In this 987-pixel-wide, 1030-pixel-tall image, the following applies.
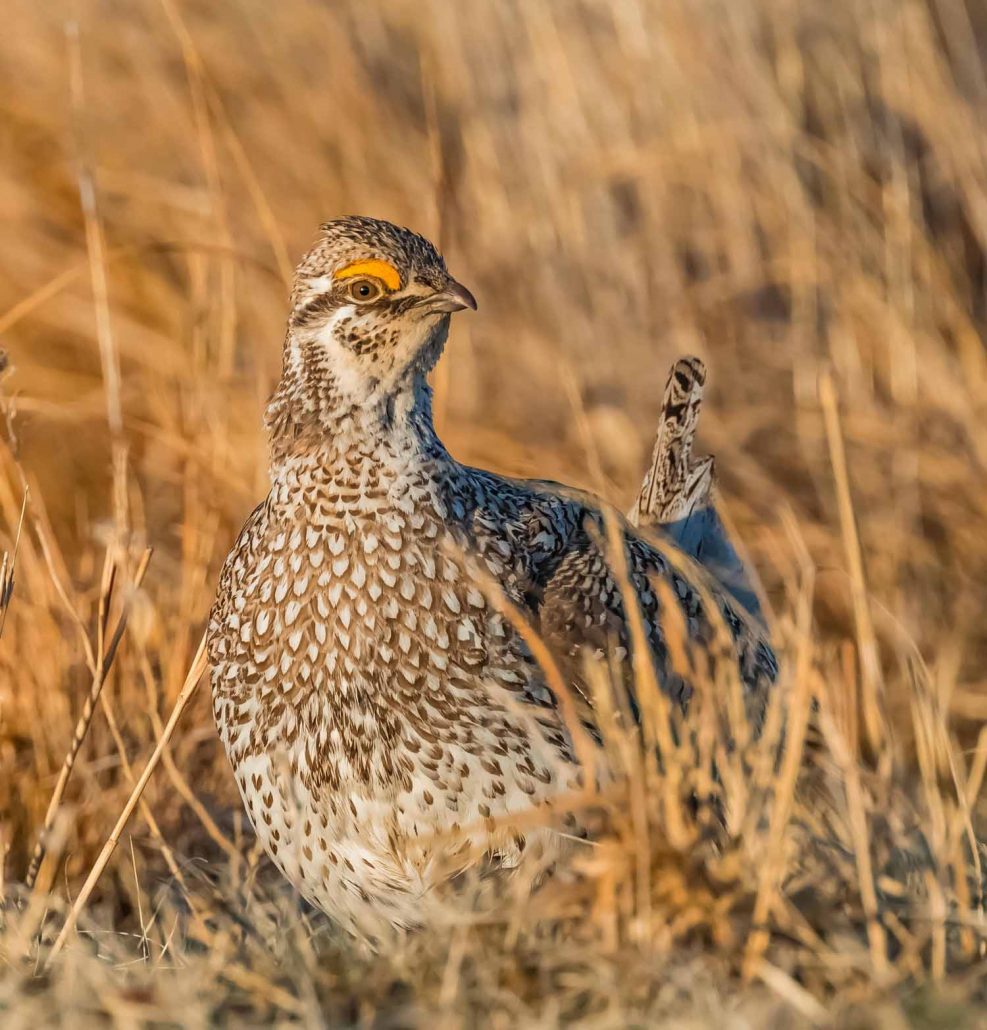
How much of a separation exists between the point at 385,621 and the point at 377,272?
740mm

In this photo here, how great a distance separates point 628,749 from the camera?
9.57ft

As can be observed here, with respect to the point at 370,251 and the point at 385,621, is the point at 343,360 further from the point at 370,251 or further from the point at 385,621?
the point at 385,621

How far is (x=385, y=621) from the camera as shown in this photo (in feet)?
11.5

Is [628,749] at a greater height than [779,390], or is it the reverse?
[779,390]

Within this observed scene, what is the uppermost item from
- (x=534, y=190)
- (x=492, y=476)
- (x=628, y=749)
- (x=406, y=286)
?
(x=534, y=190)

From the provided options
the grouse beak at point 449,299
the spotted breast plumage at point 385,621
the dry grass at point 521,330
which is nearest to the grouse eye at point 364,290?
the spotted breast plumage at point 385,621

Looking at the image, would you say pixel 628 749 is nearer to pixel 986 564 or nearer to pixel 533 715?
pixel 533 715

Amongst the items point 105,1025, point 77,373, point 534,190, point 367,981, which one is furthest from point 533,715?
point 77,373

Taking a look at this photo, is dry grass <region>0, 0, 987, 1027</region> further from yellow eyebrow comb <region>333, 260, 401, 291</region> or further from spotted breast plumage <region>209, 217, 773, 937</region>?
yellow eyebrow comb <region>333, 260, 401, 291</region>

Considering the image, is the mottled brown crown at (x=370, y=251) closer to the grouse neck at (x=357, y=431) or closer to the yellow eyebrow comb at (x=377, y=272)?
the yellow eyebrow comb at (x=377, y=272)

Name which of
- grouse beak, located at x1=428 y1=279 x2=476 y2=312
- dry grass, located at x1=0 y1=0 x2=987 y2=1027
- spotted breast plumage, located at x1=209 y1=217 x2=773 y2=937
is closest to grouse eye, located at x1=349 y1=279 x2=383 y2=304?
spotted breast plumage, located at x1=209 y1=217 x2=773 y2=937

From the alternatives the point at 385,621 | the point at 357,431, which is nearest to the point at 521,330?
the point at 357,431

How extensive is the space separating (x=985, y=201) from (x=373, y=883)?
→ 3577 mm

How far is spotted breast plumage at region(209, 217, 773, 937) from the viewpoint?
342cm
